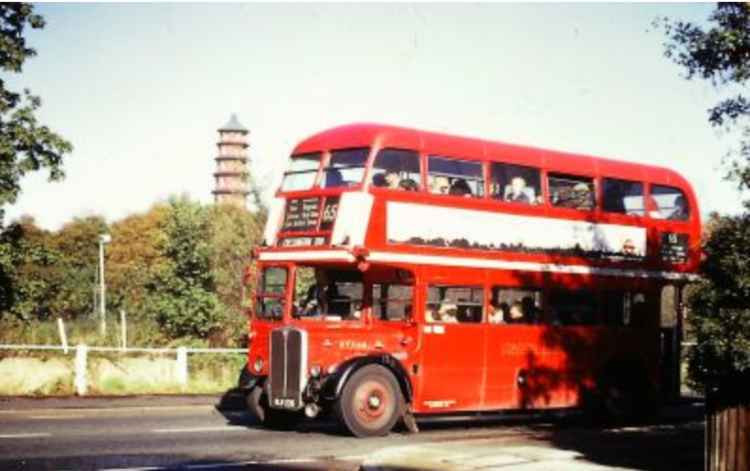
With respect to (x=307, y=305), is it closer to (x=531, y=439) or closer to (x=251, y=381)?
(x=251, y=381)

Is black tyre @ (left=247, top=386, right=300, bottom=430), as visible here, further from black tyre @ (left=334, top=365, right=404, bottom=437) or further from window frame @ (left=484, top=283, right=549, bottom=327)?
window frame @ (left=484, top=283, right=549, bottom=327)

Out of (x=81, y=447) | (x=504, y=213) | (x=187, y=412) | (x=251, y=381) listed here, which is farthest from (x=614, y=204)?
(x=81, y=447)

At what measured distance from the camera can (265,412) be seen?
47.2 ft

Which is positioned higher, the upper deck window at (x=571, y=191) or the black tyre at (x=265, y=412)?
the upper deck window at (x=571, y=191)

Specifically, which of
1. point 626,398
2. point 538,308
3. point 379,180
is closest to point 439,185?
point 379,180

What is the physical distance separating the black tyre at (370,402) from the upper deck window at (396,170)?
2802 millimetres

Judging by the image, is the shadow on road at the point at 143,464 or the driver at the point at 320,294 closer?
the shadow on road at the point at 143,464

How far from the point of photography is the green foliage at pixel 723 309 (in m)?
8.12

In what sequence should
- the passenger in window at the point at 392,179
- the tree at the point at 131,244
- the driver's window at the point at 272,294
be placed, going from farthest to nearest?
1. the tree at the point at 131,244
2. the driver's window at the point at 272,294
3. the passenger in window at the point at 392,179

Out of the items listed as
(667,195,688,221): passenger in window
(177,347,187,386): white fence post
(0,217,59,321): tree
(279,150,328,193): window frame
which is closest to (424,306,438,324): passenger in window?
(279,150,328,193): window frame

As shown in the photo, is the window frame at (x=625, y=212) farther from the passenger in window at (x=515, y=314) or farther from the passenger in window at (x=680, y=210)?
the passenger in window at (x=515, y=314)

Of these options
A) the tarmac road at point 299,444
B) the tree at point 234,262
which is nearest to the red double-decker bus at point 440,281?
the tarmac road at point 299,444

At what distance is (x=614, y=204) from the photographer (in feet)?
54.2

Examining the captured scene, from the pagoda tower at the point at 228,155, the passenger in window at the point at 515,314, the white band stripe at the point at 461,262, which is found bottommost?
the passenger in window at the point at 515,314
